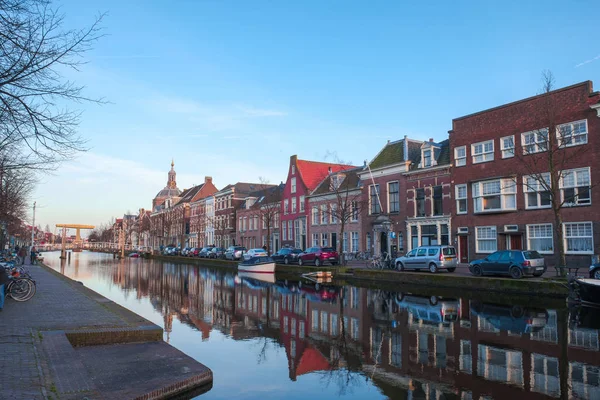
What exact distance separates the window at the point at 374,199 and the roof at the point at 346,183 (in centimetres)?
297

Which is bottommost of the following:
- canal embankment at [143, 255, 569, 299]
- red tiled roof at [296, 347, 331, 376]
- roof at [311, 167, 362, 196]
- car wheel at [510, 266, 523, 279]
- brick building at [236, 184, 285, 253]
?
red tiled roof at [296, 347, 331, 376]

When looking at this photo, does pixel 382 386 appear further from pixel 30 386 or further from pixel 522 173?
pixel 522 173

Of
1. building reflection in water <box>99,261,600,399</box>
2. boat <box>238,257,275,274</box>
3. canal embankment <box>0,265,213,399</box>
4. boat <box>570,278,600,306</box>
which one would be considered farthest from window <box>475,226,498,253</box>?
canal embankment <box>0,265,213,399</box>

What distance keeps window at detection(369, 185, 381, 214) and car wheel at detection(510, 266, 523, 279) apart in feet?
65.7

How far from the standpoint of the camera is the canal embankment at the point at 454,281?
21281 millimetres

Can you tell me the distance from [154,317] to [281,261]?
28540 mm

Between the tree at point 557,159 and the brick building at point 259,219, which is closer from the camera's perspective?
the tree at point 557,159

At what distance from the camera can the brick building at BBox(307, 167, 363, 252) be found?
154 feet

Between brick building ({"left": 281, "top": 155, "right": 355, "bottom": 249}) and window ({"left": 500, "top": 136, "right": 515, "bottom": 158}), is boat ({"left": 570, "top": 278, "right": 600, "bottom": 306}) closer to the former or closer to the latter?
window ({"left": 500, "top": 136, "right": 515, "bottom": 158})

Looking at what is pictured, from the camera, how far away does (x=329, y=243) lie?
5144 centimetres

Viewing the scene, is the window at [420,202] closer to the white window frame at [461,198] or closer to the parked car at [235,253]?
the white window frame at [461,198]

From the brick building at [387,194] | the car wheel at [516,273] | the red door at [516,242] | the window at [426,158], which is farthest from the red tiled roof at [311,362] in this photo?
the window at [426,158]

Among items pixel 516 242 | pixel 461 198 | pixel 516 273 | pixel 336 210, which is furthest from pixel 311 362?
pixel 336 210

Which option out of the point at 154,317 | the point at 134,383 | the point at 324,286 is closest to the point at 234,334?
the point at 154,317
